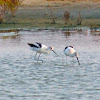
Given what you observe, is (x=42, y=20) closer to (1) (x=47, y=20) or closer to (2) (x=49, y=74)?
(1) (x=47, y=20)

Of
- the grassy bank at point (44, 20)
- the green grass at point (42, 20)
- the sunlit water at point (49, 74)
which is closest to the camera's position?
the sunlit water at point (49, 74)

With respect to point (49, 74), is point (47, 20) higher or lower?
higher

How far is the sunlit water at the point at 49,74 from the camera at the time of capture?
28.6 feet

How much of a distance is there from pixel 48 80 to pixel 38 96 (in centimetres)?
171

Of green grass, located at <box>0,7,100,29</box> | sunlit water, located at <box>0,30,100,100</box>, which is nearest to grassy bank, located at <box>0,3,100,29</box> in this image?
green grass, located at <box>0,7,100,29</box>

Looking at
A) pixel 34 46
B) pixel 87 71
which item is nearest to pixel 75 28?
pixel 34 46

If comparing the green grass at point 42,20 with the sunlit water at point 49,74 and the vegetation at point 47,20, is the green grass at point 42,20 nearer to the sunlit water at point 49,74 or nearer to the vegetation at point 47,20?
the vegetation at point 47,20

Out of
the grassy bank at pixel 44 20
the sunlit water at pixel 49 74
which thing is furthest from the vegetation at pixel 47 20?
the sunlit water at pixel 49 74

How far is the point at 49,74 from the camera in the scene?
11094 mm

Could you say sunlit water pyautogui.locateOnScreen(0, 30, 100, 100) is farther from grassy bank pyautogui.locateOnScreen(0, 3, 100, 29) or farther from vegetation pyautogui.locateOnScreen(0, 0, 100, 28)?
vegetation pyautogui.locateOnScreen(0, 0, 100, 28)

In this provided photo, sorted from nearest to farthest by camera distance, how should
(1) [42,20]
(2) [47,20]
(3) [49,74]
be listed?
(3) [49,74] → (1) [42,20] → (2) [47,20]

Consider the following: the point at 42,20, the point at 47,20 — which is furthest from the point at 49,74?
the point at 47,20

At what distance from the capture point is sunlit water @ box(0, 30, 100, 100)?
8.73 metres

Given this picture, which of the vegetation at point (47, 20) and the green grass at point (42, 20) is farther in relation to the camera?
the vegetation at point (47, 20)
